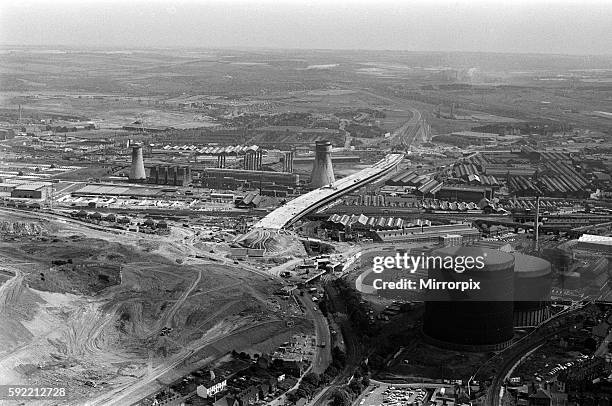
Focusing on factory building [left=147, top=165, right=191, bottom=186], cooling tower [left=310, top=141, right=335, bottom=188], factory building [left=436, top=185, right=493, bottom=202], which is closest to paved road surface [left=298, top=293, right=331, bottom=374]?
factory building [left=436, top=185, right=493, bottom=202]

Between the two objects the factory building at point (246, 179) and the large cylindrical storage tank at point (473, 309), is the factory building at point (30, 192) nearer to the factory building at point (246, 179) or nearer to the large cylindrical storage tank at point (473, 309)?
the factory building at point (246, 179)

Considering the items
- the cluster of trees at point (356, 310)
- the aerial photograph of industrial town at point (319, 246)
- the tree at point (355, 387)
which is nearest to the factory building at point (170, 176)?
the aerial photograph of industrial town at point (319, 246)

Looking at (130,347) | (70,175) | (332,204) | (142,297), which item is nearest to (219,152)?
(70,175)

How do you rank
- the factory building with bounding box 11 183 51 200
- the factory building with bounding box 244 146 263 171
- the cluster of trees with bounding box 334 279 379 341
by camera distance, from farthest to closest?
1. the factory building with bounding box 244 146 263 171
2. the factory building with bounding box 11 183 51 200
3. the cluster of trees with bounding box 334 279 379 341

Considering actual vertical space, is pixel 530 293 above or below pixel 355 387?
above

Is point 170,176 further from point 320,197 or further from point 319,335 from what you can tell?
point 319,335

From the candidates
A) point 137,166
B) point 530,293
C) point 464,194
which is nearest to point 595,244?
point 530,293
